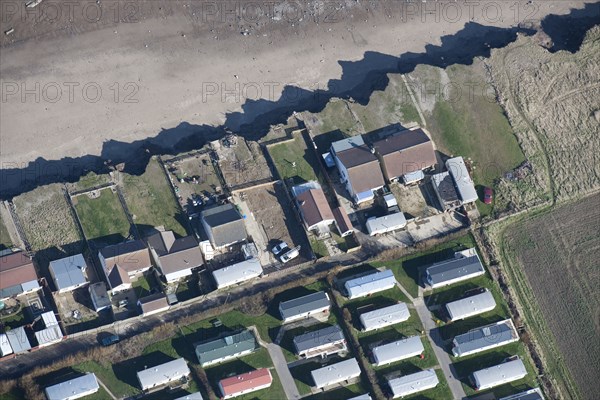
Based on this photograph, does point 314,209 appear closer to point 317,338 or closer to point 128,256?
point 317,338

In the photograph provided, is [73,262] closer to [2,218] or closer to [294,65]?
[2,218]

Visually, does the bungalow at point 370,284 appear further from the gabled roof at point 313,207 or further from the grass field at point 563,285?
the grass field at point 563,285

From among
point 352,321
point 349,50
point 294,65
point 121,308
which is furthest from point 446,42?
point 121,308

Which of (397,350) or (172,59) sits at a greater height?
(172,59)

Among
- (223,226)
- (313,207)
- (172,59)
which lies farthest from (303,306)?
(172,59)

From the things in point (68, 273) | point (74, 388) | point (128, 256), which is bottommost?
point (74, 388)

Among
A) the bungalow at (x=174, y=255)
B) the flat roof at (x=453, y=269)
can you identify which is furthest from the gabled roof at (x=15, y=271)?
the flat roof at (x=453, y=269)
